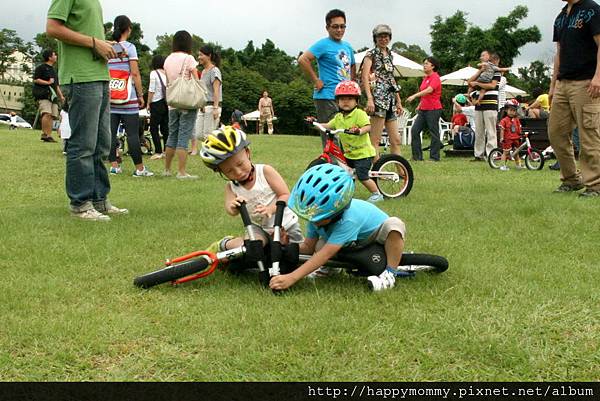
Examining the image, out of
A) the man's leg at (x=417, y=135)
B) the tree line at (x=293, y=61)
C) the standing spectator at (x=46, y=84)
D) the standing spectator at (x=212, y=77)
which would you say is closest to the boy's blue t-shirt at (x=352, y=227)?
the standing spectator at (x=212, y=77)

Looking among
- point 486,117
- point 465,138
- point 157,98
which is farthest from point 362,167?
point 465,138

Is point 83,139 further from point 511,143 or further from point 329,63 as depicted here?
point 511,143

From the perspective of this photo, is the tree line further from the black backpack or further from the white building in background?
the black backpack

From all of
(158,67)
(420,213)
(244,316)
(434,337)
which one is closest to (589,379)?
(434,337)

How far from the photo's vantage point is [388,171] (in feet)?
25.2

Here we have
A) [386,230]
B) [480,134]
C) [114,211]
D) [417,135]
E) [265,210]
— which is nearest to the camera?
[386,230]

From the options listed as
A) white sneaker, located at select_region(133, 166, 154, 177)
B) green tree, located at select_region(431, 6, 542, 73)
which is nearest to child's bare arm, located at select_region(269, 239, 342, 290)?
white sneaker, located at select_region(133, 166, 154, 177)

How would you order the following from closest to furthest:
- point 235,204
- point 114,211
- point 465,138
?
point 235,204, point 114,211, point 465,138

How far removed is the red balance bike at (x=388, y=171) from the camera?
7.19m

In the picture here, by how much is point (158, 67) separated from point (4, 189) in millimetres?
4636

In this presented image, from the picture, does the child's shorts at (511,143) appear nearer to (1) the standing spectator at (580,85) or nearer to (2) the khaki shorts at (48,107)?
(1) the standing spectator at (580,85)

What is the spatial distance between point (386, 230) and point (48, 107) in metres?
12.7

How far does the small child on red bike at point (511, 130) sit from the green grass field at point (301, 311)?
6293 mm

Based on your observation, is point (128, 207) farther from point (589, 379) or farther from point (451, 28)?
point (451, 28)
